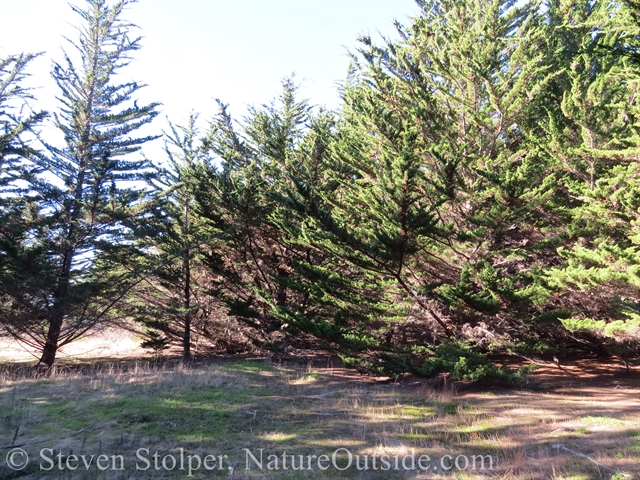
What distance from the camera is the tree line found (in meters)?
7.58

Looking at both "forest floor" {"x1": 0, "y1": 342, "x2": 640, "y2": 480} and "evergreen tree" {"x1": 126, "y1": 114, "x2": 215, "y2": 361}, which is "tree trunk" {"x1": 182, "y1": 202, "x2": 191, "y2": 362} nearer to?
"evergreen tree" {"x1": 126, "y1": 114, "x2": 215, "y2": 361}

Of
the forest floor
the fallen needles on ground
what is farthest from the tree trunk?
the fallen needles on ground

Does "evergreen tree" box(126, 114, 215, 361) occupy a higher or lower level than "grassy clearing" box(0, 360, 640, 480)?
higher

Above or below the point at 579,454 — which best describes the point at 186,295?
above

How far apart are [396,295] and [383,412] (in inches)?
145

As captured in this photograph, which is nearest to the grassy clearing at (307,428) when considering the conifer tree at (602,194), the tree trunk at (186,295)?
the conifer tree at (602,194)

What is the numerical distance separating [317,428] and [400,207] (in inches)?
170

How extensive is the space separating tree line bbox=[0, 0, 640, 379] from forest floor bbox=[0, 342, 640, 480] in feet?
3.50

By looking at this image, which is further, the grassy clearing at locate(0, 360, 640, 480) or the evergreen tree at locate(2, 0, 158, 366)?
the evergreen tree at locate(2, 0, 158, 366)

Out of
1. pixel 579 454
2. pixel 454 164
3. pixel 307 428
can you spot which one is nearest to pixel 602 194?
pixel 454 164

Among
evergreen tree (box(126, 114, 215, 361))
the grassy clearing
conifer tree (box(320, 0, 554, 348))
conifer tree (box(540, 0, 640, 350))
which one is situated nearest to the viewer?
the grassy clearing

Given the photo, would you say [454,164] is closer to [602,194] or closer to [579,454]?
[602,194]

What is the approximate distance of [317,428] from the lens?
6016mm

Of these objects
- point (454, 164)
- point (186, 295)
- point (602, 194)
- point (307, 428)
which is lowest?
point (307, 428)
